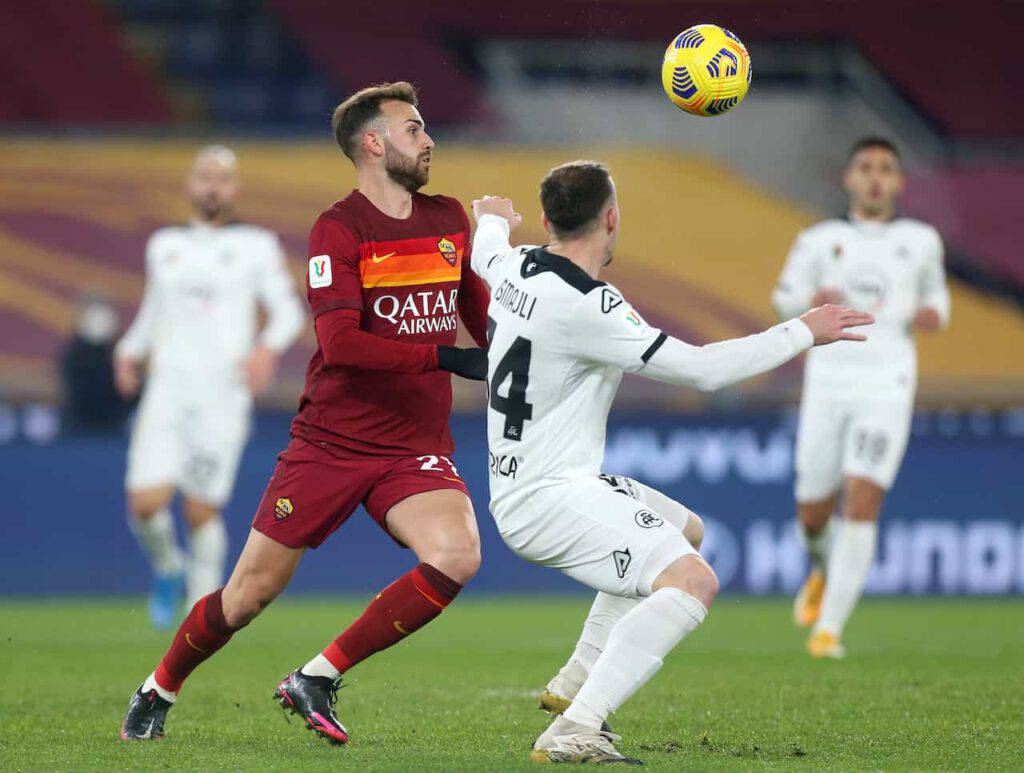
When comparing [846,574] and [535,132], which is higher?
[535,132]

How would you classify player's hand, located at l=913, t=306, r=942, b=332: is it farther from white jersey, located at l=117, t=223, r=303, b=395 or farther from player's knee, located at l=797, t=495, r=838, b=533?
white jersey, located at l=117, t=223, r=303, b=395

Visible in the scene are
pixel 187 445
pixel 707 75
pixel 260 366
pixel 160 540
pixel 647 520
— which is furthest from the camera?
pixel 160 540

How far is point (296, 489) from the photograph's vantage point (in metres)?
5.78

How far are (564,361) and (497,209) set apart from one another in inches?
41.8

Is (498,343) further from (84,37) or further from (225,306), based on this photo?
(84,37)

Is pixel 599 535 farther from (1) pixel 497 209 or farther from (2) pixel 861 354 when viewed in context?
(2) pixel 861 354

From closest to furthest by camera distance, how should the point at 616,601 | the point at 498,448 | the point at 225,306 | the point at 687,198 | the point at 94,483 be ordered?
the point at 498,448, the point at 616,601, the point at 225,306, the point at 94,483, the point at 687,198

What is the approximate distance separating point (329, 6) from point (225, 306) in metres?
9.76

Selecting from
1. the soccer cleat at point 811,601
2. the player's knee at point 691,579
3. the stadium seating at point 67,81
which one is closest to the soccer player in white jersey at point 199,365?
the soccer cleat at point 811,601

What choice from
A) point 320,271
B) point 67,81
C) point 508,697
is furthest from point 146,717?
point 67,81

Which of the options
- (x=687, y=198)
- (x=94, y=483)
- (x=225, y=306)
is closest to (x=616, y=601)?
(x=225, y=306)

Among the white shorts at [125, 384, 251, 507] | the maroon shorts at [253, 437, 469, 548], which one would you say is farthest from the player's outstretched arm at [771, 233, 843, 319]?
the maroon shorts at [253, 437, 469, 548]

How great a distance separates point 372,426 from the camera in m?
5.84

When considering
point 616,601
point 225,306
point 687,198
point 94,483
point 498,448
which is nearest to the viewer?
point 498,448
